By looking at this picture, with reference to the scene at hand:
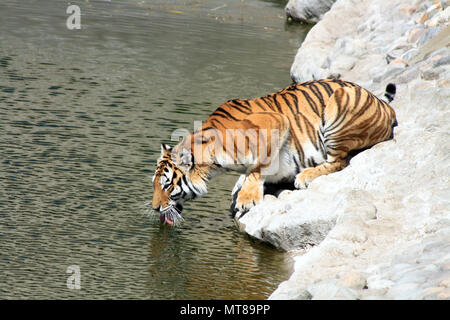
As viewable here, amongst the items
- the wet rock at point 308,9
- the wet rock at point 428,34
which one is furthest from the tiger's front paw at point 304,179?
the wet rock at point 308,9

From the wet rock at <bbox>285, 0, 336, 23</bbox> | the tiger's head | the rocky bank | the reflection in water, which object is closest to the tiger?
the tiger's head

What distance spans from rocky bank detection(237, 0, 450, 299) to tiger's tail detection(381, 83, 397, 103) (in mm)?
149

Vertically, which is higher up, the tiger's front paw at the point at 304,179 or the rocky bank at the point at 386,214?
the rocky bank at the point at 386,214

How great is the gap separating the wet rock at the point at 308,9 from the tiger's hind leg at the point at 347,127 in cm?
1764

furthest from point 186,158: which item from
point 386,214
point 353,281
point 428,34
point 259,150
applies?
point 428,34

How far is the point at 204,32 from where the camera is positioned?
844 inches

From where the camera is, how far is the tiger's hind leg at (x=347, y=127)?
8.32 metres

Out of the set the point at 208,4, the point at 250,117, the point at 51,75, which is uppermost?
the point at 250,117

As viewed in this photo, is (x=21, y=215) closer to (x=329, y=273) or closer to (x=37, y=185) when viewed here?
(x=37, y=185)

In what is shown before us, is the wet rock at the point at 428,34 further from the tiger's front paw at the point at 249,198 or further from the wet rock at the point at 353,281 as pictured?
the wet rock at the point at 353,281

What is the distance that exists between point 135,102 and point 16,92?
1.98 meters

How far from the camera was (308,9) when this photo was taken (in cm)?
2588

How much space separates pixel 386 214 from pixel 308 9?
19.5 meters
